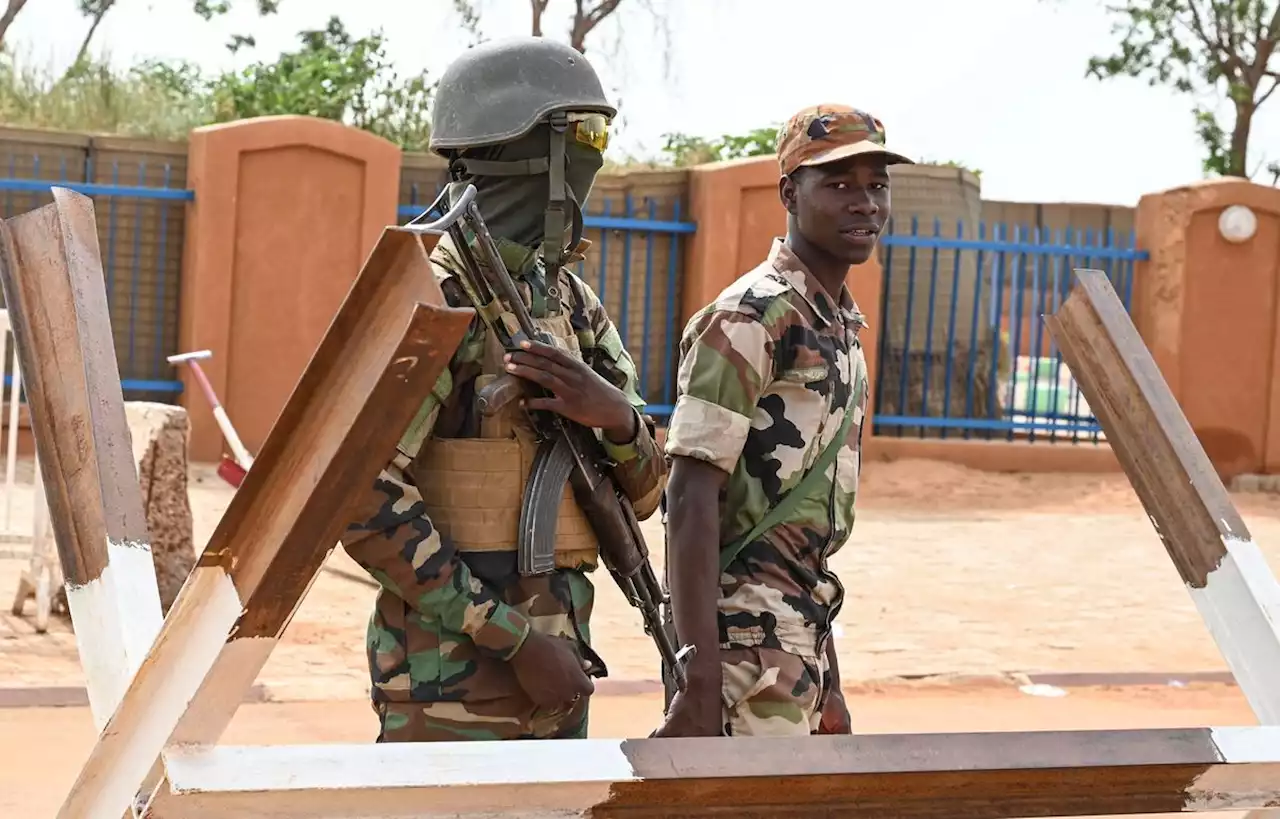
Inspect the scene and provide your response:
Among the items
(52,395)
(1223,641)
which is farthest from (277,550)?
(1223,641)

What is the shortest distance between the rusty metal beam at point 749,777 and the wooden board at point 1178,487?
0.25 metres

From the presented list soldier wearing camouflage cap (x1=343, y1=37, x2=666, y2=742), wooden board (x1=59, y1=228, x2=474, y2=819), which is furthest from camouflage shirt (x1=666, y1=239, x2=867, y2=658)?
wooden board (x1=59, y1=228, x2=474, y2=819)

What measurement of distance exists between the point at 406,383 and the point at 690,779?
1.52ft

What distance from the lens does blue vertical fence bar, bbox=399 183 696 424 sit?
41.6ft

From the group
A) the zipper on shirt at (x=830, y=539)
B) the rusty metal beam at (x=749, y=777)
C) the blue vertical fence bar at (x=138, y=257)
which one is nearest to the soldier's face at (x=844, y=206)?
the zipper on shirt at (x=830, y=539)

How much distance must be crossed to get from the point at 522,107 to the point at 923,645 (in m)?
5.05

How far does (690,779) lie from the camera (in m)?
1.38

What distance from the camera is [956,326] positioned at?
1375cm

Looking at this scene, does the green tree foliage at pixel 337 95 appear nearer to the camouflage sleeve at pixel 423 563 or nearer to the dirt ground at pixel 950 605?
the dirt ground at pixel 950 605

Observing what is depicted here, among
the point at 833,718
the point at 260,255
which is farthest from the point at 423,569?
the point at 260,255

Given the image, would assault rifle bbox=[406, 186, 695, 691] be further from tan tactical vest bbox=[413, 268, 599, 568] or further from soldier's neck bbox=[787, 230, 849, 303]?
soldier's neck bbox=[787, 230, 849, 303]

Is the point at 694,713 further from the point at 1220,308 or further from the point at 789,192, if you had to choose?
the point at 1220,308

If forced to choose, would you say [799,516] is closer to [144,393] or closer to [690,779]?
[690,779]

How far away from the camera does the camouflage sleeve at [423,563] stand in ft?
7.35
